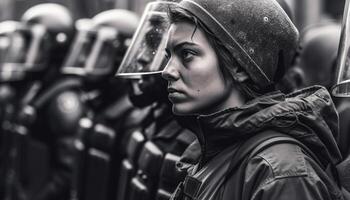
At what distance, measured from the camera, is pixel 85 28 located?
27.7 ft

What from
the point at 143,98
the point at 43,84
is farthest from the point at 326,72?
the point at 43,84

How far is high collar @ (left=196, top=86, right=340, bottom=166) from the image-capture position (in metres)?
2.93

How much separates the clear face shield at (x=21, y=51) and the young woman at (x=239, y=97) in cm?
680

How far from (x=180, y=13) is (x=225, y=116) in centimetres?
47

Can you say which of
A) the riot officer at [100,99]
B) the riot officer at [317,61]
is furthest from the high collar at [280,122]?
the riot officer at [100,99]

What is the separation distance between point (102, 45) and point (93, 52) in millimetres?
156

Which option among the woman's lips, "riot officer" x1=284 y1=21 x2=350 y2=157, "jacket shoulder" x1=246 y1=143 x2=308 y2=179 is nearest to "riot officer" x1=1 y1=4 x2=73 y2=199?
"riot officer" x1=284 y1=21 x2=350 y2=157

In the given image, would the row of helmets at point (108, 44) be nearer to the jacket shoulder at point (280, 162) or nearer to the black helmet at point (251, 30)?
the black helmet at point (251, 30)

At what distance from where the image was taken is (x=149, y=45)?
15.0 ft

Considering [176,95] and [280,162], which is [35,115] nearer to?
[176,95]

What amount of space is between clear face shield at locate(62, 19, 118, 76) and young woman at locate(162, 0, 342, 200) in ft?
14.1

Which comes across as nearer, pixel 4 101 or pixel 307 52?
pixel 307 52

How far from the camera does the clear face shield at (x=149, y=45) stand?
14.7 ft

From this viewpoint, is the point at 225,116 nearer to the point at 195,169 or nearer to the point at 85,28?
the point at 195,169
